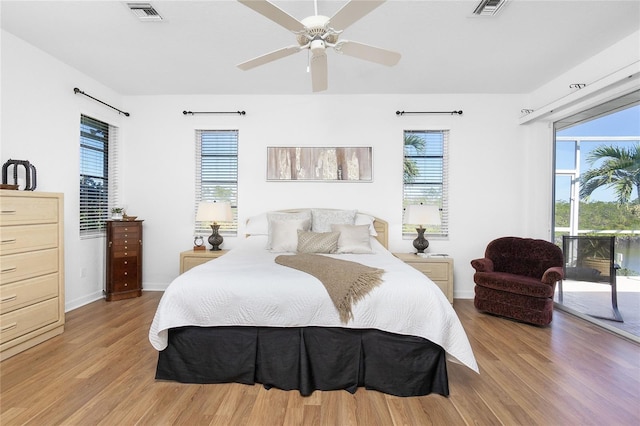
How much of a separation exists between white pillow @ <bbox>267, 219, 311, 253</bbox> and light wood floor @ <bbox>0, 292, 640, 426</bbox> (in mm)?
1436

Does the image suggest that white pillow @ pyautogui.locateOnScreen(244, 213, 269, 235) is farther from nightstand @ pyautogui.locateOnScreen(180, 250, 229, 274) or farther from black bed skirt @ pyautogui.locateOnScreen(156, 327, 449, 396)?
black bed skirt @ pyautogui.locateOnScreen(156, 327, 449, 396)

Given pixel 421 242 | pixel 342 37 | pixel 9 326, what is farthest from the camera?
pixel 421 242

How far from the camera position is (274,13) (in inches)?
70.5

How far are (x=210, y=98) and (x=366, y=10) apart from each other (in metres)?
3.18

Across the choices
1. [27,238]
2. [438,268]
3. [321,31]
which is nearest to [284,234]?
[438,268]

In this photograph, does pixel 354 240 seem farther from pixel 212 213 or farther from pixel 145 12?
pixel 145 12

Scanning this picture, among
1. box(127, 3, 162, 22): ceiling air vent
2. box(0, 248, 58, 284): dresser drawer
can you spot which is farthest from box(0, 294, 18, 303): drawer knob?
box(127, 3, 162, 22): ceiling air vent

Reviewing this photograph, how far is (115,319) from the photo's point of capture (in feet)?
10.5

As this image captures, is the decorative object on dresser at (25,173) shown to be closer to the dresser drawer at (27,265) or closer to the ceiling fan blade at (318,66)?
the dresser drawer at (27,265)

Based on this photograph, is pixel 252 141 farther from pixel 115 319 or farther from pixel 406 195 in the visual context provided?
pixel 115 319

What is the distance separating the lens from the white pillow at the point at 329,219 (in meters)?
3.75

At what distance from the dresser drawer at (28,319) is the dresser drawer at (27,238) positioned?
0.48 m

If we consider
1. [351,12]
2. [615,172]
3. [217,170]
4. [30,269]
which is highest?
[351,12]

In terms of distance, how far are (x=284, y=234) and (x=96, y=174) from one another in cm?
270
